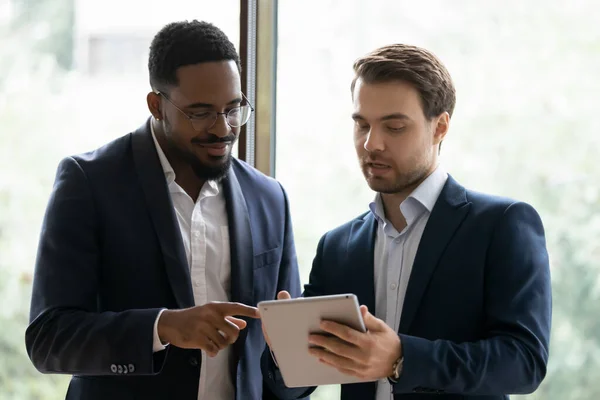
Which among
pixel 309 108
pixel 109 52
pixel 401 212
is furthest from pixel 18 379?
pixel 401 212

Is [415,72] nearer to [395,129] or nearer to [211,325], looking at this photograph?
[395,129]

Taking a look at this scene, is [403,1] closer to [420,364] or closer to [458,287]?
[458,287]

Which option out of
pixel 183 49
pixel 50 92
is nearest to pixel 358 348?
pixel 183 49

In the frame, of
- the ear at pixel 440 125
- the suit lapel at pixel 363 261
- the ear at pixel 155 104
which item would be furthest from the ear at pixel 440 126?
the ear at pixel 155 104

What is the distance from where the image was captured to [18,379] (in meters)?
3.12

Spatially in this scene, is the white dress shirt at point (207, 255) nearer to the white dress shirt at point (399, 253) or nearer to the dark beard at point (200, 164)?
the dark beard at point (200, 164)

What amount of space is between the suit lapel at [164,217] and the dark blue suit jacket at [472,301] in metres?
0.33

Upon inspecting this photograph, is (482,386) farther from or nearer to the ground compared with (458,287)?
nearer to the ground

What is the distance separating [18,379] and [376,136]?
181cm

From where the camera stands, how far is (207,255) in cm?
223

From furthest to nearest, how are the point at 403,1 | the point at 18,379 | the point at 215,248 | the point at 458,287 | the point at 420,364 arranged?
the point at 18,379 < the point at 403,1 < the point at 215,248 < the point at 458,287 < the point at 420,364

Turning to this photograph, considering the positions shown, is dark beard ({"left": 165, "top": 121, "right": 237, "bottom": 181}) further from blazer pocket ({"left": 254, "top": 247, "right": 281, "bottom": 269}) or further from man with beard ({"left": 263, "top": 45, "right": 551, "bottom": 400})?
man with beard ({"left": 263, "top": 45, "right": 551, "bottom": 400})

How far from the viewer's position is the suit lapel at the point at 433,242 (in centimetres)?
196

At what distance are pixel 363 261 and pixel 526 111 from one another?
0.99 m
